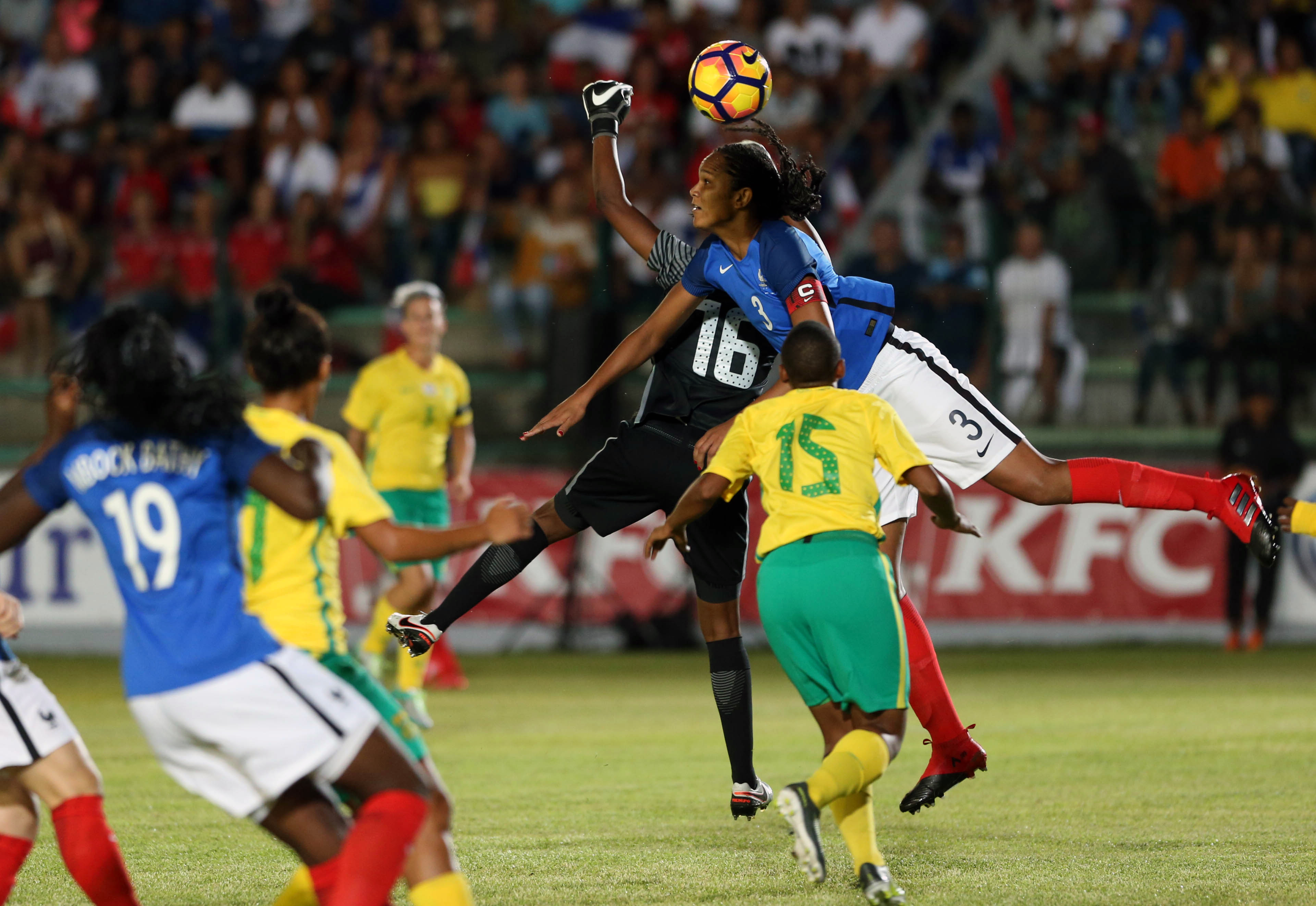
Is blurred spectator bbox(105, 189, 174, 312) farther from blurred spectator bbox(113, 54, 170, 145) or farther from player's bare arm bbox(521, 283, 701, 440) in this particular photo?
player's bare arm bbox(521, 283, 701, 440)

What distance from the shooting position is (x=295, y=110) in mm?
16906

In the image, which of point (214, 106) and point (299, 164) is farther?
point (214, 106)

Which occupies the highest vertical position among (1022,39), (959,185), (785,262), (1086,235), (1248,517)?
(1022,39)

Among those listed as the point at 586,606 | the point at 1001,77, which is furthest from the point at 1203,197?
the point at 586,606

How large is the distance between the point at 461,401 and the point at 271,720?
7.65m

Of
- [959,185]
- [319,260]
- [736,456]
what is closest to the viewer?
[736,456]

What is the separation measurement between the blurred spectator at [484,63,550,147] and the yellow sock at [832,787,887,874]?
12.6 meters

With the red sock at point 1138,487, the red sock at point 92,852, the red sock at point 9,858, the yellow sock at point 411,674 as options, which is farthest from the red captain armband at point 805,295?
the yellow sock at point 411,674

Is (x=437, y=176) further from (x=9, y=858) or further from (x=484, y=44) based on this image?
(x=9, y=858)

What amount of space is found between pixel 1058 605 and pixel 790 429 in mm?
9723

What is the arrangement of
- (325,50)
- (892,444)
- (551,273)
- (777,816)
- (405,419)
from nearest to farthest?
1. (892,444)
2. (777,816)
3. (405,419)
4. (551,273)
5. (325,50)

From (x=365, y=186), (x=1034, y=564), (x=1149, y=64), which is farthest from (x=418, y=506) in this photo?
(x=1149, y=64)

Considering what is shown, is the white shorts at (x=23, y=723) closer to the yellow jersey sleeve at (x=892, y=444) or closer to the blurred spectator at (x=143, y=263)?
the yellow jersey sleeve at (x=892, y=444)

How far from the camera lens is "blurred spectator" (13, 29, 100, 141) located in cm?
1744
